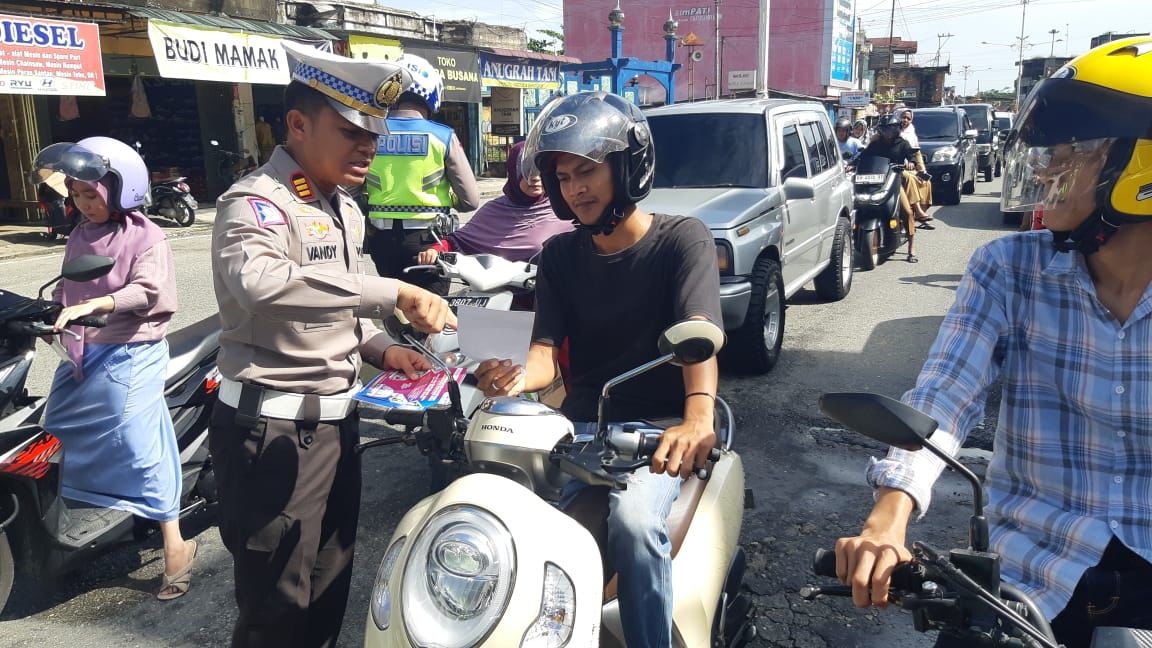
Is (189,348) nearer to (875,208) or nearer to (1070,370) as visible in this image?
(1070,370)

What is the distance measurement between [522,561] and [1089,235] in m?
1.25

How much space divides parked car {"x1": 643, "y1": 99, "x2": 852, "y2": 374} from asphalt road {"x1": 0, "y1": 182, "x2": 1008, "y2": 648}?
49 cm

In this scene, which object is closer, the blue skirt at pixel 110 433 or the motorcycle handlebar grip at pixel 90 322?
the motorcycle handlebar grip at pixel 90 322

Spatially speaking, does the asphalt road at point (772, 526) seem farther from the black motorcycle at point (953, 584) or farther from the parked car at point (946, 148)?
the parked car at point (946, 148)

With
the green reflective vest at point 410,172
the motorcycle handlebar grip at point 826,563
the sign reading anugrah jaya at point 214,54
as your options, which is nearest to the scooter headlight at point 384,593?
the motorcycle handlebar grip at point 826,563

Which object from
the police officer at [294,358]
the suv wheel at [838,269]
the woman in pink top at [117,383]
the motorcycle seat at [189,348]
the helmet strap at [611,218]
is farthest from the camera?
the suv wheel at [838,269]

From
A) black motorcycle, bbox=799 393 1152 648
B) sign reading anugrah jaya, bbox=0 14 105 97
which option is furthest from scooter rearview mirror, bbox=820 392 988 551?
sign reading anugrah jaya, bbox=0 14 105 97

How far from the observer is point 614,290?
261 centimetres

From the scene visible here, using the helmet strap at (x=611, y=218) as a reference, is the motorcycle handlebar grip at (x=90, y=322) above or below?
below

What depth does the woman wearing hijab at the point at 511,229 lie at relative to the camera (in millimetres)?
4789

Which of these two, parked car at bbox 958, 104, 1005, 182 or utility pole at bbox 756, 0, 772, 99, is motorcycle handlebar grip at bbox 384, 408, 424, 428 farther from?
parked car at bbox 958, 104, 1005, 182

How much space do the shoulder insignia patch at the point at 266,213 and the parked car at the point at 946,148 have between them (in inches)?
670

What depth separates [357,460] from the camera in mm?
2666

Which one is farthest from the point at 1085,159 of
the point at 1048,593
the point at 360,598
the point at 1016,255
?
the point at 360,598
